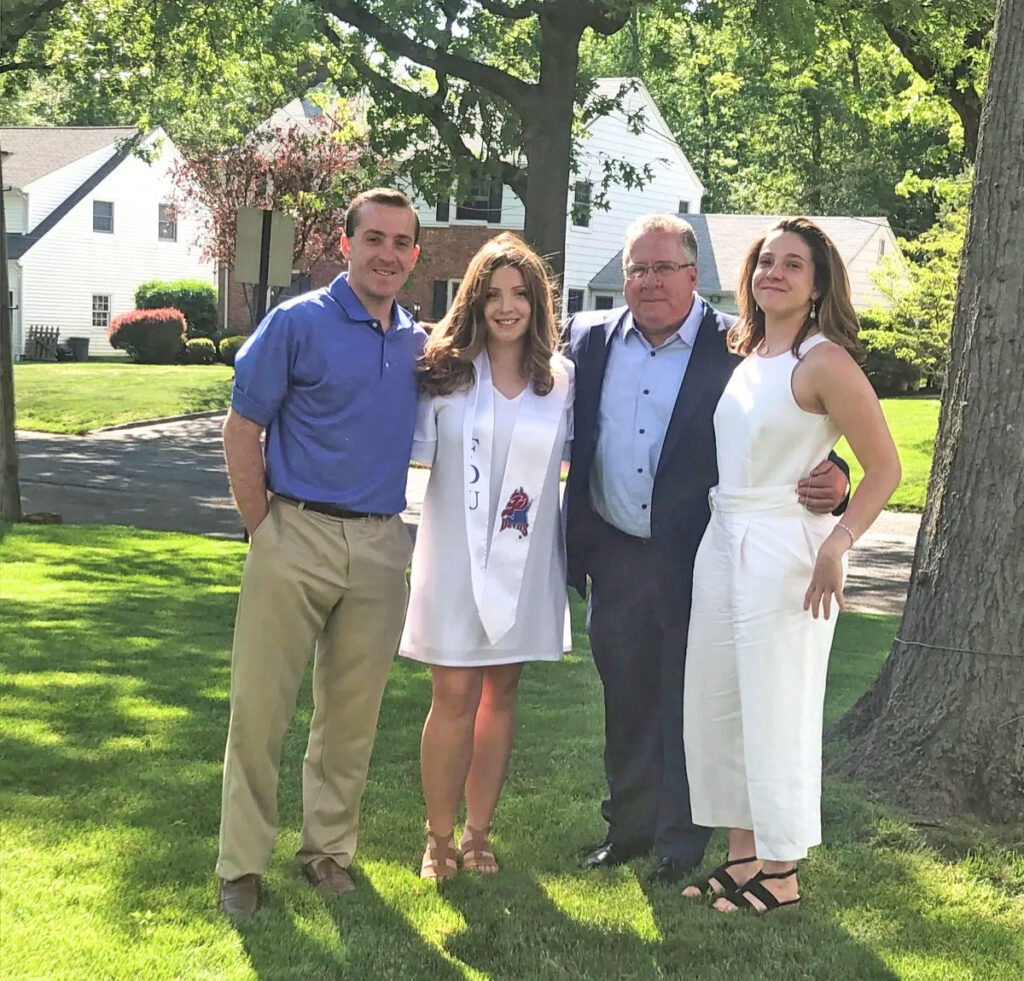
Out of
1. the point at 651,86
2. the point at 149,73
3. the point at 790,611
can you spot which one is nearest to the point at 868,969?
the point at 790,611

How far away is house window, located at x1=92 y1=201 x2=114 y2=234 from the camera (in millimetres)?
41281

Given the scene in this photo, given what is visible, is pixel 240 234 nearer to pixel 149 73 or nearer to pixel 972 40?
pixel 149 73

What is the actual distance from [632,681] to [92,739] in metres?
2.71

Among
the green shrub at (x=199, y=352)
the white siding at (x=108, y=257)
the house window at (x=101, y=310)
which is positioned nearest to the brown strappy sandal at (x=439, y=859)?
the green shrub at (x=199, y=352)

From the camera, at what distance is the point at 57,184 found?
40.2m

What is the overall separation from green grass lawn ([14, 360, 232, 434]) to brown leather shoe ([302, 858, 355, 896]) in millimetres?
19442

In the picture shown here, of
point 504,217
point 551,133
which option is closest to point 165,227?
point 504,217

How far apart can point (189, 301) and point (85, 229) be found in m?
4.76

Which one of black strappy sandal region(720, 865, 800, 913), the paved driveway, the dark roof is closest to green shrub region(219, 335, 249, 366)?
the dark roof

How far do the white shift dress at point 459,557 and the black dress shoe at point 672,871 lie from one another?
82 centimetres

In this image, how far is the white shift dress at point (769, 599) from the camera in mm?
3846

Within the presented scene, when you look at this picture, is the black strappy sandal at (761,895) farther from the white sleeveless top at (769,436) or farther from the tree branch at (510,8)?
the tree branch at (510,8)

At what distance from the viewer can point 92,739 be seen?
5754 mm

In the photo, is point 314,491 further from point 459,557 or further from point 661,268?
point 661,268
